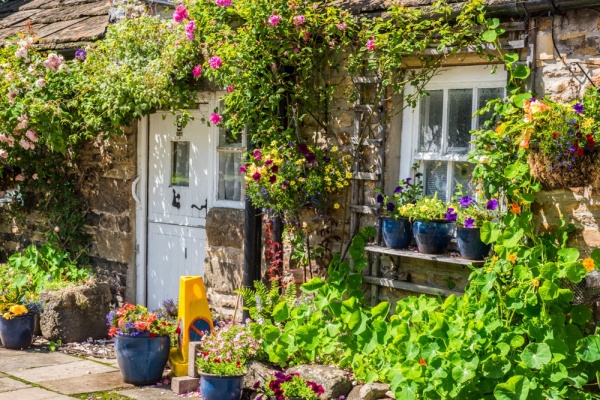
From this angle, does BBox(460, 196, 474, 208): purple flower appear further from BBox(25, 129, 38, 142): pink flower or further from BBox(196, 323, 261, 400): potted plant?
BBox(25, 129, 38, 142): pink flower

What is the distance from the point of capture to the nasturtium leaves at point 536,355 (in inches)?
206


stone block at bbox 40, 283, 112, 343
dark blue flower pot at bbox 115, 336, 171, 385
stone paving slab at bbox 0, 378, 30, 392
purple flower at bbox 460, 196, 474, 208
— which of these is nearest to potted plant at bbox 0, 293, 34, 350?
stone block at bbox 40, 283, 112, 343

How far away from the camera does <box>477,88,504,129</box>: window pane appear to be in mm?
6531

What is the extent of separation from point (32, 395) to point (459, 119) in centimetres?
373

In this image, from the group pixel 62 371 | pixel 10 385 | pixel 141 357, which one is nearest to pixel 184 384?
pixel 141 357

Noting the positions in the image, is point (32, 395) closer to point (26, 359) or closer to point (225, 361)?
point (26, 359)

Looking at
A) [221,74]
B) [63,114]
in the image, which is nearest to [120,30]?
[63,114]

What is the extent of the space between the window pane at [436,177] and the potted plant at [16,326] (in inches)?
148

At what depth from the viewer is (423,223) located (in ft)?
21.4

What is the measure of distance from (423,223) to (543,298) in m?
1.25

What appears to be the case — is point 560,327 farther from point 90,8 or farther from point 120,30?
point 90,8

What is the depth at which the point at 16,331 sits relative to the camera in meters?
8.15

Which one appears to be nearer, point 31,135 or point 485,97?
point 485,97

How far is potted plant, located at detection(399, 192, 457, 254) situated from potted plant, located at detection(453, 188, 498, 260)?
144 mm
